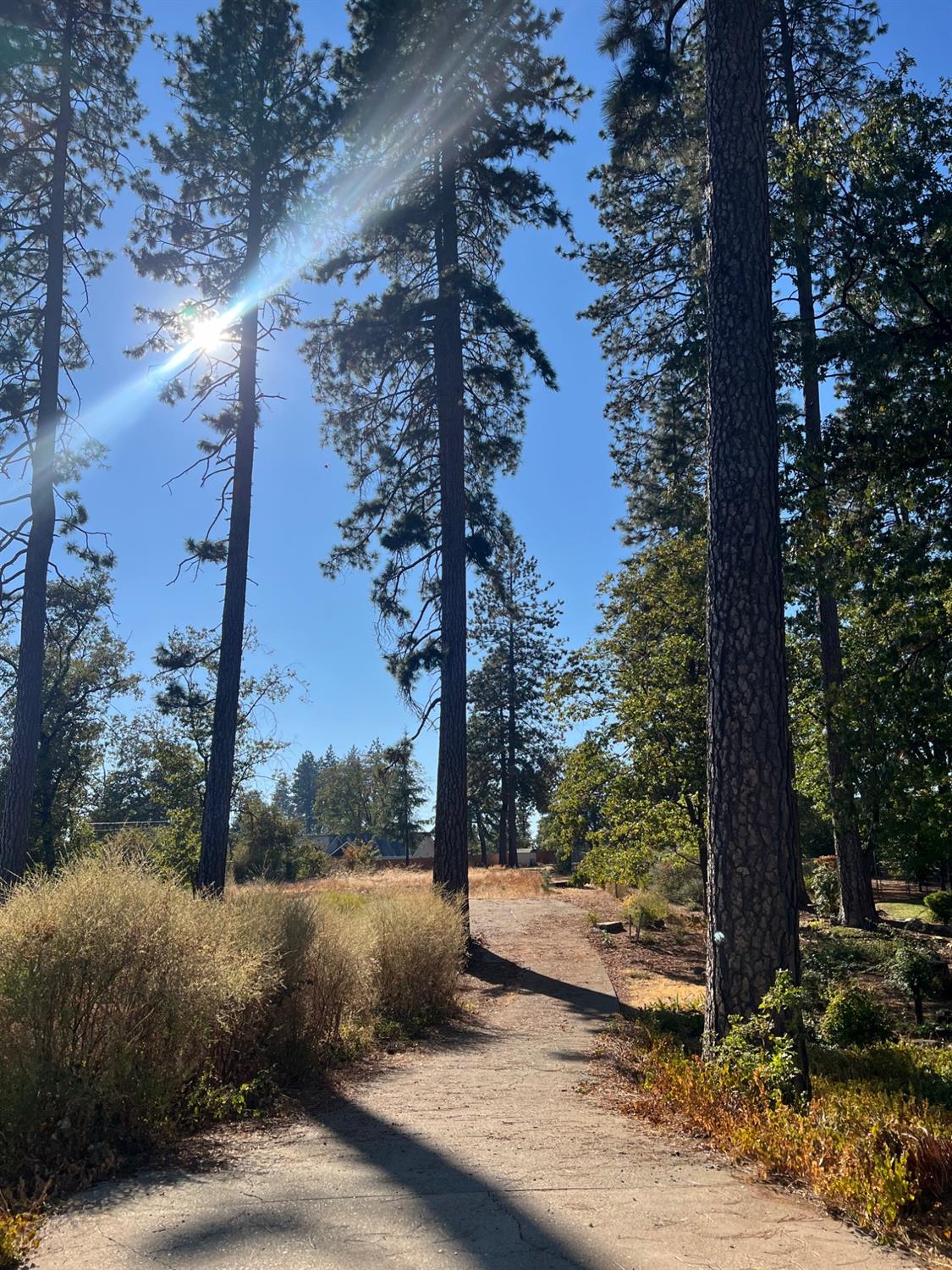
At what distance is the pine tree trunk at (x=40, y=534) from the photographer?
1222cm

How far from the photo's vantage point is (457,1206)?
3.53 m

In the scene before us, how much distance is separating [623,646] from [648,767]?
2.19 meters

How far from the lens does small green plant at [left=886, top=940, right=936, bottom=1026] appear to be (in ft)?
27.5

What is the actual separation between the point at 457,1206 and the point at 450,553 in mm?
11773

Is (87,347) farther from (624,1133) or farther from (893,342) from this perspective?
(624,1133)

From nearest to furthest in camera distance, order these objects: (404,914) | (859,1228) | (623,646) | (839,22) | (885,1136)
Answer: (859,1228), (885,1136), (404,914), (623,646), (839,22)

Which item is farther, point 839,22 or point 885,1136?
point 839,22

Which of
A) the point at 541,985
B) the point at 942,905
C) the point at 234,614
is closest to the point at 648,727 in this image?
the point at 541,985

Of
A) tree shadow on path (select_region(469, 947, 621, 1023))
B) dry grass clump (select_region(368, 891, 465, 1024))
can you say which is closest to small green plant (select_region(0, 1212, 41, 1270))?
dry grass clump (select_region(368, 891, 465, 1024))

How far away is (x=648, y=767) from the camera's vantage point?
12.4m

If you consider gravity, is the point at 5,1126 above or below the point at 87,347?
below

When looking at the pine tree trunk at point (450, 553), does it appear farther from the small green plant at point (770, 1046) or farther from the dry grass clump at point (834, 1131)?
the small green plant at point (770, 1046)

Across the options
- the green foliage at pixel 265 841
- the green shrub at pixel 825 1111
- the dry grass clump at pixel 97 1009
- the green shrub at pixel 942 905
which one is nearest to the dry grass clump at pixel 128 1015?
the dry grass clump at pixel 97 1009

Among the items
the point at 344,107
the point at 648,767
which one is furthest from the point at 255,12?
the point at 648,767
